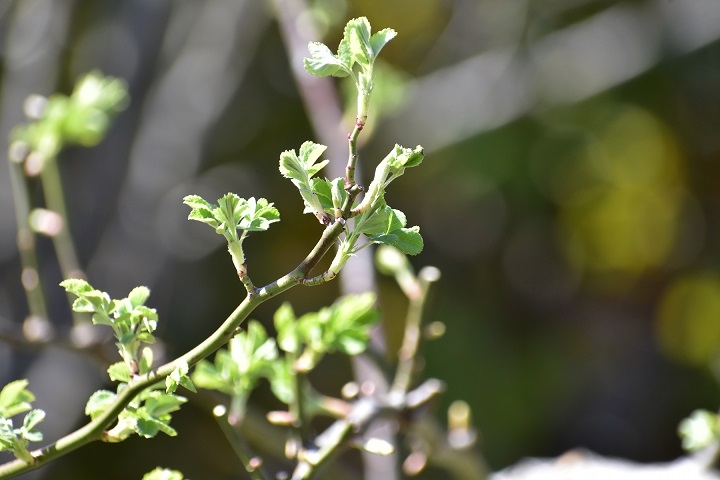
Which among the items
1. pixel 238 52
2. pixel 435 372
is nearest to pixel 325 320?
pixel 238 52

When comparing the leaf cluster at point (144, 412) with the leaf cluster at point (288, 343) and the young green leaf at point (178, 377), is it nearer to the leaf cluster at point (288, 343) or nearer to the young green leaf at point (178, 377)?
the young green leaf at point (178, 377)

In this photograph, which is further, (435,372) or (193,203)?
(435,372)

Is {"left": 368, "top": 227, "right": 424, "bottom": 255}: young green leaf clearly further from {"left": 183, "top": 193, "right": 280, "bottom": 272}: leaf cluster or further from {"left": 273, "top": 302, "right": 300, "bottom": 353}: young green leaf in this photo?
{"left": 273, "top": 302, "right": 300, "bottom": 353}: young green leaf

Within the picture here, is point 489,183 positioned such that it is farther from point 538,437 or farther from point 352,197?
point 352,197

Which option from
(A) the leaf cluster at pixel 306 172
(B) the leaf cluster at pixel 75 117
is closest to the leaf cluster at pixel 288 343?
(A) the leaf cluster at pixel 306 172

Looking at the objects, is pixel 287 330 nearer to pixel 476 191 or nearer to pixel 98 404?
pixel 98 404

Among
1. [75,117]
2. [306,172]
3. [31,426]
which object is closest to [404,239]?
[306,172]
